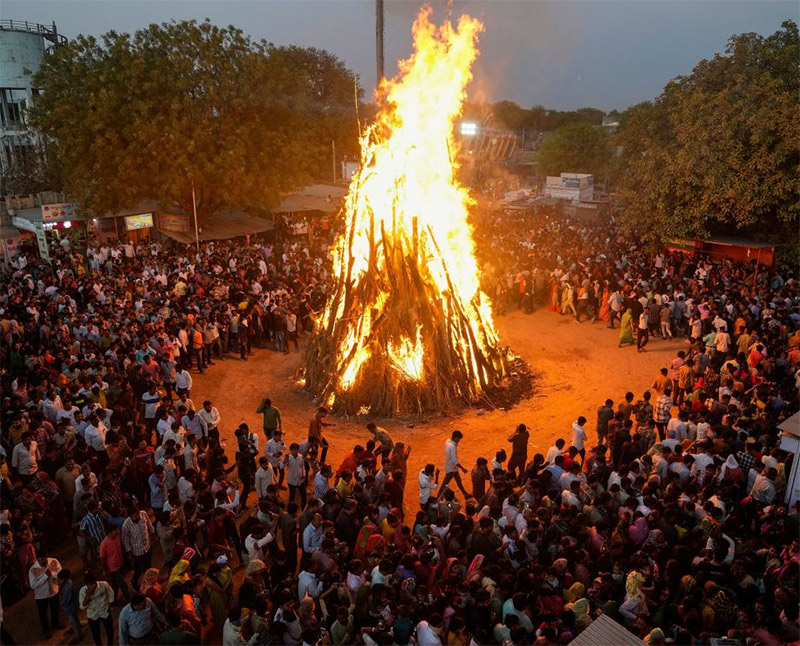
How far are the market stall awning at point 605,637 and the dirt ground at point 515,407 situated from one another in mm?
5442

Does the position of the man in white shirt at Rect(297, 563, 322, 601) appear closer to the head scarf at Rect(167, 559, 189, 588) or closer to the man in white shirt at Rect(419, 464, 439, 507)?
the head scarf at Rect(167, 559, 189, 588)

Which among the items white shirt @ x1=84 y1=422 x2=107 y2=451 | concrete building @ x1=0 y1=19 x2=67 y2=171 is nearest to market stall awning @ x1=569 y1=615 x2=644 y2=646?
white shirt @ x1=84 y1=422 x2=107 y2=451

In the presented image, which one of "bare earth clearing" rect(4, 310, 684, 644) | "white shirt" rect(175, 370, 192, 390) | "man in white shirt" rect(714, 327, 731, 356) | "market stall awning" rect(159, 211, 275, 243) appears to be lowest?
"bare earth clearing" rect(4, 310, 684, 644)

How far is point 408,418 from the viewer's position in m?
14.0

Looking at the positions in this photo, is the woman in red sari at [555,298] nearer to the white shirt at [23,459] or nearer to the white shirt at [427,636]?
the white shirt at [23,459]

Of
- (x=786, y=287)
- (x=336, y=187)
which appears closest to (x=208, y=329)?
(x=786, y=287)

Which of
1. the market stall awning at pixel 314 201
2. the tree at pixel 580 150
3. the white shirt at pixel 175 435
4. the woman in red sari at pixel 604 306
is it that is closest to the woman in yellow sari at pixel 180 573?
the white shirt at pixel 175 435

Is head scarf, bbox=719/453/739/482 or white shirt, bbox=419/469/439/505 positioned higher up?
head scarf, bbox=719/453/739/482

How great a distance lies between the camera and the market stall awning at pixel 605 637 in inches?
218

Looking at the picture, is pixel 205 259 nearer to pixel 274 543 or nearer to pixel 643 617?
pixel 274 543

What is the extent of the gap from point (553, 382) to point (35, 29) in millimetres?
39142

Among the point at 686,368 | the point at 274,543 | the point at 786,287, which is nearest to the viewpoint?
the point at 274,543

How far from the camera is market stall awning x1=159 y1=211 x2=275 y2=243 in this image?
2734cm

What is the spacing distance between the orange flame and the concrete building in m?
30.2
